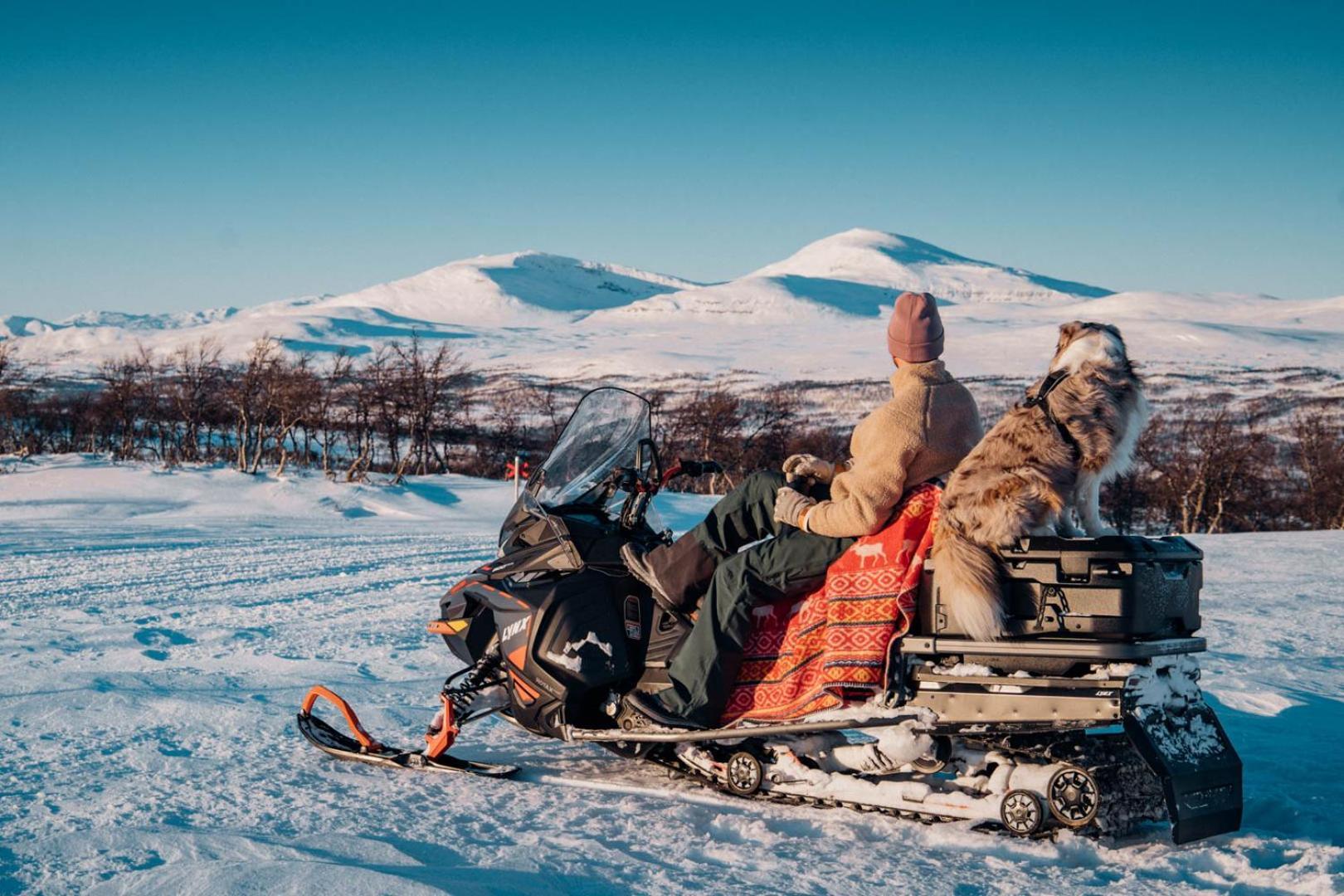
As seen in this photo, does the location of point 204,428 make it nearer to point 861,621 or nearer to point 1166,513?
point 1166,513

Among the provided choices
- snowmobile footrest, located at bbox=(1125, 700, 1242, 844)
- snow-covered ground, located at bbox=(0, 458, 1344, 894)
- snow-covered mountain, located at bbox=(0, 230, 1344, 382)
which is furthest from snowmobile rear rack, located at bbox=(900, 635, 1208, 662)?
snow-covered mountain, located at bbox=(0, 230, 1344, 382)

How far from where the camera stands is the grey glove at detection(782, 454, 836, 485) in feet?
12.7

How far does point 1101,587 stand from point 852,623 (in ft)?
2.65

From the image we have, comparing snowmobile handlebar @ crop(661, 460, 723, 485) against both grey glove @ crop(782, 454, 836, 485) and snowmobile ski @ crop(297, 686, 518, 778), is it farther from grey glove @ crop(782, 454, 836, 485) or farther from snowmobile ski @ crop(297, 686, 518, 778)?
snowmobile ski @ crop(297, 686, 518, 778)

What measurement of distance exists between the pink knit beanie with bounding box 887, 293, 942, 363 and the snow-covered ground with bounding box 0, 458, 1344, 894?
62.4 inches

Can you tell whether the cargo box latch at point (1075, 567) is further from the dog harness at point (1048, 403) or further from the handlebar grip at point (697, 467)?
the handlebar grip at point (697, 467)

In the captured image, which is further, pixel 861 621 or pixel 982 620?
pixel 861 621

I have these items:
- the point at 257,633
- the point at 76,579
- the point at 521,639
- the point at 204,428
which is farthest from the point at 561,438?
the point at 204,428

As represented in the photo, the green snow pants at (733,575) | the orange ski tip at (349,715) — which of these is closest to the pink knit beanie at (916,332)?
Answer: the green snow pants at (733,575)

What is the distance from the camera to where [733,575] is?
3807mm

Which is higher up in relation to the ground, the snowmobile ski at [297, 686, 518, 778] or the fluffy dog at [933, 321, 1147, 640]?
the fluffy dog at [933, 321, 1147, 640]

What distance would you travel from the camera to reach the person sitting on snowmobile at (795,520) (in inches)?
138

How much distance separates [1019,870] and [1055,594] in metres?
0.84

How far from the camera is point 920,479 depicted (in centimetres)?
356
